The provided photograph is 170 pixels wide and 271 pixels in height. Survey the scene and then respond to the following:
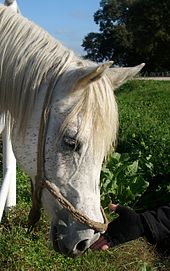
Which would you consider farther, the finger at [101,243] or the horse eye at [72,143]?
the finger at [101,243]

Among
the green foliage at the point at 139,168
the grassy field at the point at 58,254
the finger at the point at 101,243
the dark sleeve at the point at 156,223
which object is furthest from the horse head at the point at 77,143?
the green foliage at the point at 139,168

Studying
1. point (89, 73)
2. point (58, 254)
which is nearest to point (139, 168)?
point (58, 254)

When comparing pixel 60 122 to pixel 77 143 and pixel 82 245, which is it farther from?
pixel 82 245

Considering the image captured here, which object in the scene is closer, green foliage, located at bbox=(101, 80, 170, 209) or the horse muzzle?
the horse muzzle

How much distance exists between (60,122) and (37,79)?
21 cm

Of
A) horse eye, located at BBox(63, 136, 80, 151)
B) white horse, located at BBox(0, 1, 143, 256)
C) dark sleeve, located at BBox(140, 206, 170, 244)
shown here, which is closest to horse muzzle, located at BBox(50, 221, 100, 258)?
white horse, located at BBox(0, 1, 143, 256)

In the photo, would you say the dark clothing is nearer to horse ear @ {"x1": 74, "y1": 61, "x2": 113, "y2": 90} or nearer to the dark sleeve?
the dark sleeve

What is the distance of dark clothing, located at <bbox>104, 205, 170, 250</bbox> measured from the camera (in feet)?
9.31

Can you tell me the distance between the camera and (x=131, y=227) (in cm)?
284

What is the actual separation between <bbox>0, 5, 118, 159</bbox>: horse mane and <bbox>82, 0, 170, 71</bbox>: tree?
3992cm

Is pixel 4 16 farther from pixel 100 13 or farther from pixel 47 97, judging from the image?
pixel 100 13

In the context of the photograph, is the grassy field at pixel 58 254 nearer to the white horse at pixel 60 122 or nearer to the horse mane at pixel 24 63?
the white horse at pixel 60 122

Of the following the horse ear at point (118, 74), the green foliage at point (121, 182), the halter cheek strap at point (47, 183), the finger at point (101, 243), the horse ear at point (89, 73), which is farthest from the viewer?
the green foliage at point (121, 182)

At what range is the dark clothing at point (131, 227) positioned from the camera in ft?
9.31
